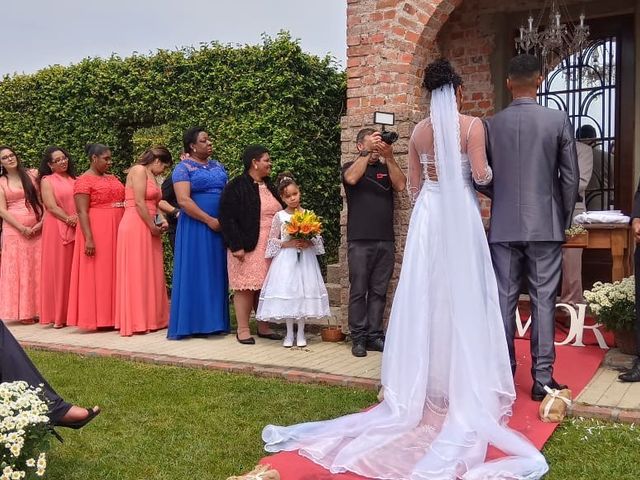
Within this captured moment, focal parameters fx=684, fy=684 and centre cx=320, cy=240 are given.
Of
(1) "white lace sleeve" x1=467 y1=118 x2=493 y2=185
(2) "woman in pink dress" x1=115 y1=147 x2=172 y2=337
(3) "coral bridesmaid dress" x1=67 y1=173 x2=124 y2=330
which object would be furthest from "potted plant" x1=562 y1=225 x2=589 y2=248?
(3) "coral bridesmaid dress" x1=67 y1=173 x2=124 y2=330

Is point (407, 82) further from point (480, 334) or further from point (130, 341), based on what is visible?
point (130, 341)

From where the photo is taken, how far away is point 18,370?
3.54 m

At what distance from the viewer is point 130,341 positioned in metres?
7.14

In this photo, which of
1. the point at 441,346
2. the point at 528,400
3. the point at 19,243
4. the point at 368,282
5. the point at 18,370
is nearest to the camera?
the point at 18,370

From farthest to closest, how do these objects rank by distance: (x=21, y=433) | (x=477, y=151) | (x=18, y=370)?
1. (x=477, y=151)
2. (x=18, y=370)
3. (x=21, y=433)

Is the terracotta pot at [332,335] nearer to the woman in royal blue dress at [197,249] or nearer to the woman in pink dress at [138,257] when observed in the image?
the woman in royal blue dress at [197,249]

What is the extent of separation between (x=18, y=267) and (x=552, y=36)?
6.93 metres

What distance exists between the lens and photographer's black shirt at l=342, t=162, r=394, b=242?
6090 millimetres

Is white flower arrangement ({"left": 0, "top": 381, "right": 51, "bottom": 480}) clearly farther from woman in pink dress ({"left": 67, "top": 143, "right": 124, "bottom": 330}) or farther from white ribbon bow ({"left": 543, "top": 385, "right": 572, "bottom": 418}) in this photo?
woman in pink dress ({"left": 67, "top": 143, "right": 124, "bottom": 330})

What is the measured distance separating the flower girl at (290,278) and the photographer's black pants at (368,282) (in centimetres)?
39

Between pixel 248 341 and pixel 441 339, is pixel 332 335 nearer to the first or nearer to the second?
pixel 248 341

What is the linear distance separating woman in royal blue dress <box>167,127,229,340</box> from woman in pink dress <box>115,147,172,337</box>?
1.82 ft

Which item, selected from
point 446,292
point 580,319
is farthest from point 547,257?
point 580,319

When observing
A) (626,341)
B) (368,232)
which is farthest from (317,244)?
(626,341)
